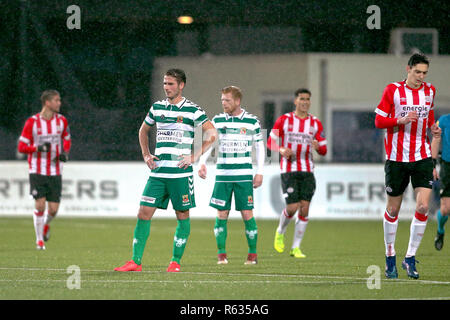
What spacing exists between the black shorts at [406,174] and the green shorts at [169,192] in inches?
72.2

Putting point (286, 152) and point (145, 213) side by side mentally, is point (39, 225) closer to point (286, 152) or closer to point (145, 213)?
point (286, 152)

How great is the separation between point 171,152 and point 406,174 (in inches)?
84.8

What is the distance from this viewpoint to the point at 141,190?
19.3 metres

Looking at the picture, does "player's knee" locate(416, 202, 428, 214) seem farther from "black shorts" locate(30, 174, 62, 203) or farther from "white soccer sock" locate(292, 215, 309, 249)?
"black shorts" locate(30, 174, 62, 203)

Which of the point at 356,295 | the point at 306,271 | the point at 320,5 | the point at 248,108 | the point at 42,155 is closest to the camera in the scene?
the point at 356,295

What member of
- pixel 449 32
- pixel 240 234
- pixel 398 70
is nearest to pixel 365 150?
pixel 398 70

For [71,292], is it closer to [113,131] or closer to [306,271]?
[306,271]

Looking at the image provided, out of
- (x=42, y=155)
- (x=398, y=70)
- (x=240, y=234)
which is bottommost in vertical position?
(x=240, y=234)

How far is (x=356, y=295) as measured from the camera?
24.2ft

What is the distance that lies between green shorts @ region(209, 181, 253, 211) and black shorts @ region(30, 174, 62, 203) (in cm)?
327

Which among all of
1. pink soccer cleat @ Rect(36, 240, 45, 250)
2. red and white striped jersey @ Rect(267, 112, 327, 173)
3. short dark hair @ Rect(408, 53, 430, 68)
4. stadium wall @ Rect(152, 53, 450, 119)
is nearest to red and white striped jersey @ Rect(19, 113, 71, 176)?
pink soccer cleat @ Rect(36, 240, 45, 250)

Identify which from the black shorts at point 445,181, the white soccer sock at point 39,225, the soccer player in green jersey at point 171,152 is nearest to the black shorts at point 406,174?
the soccer player in green jersey at point 171,152
